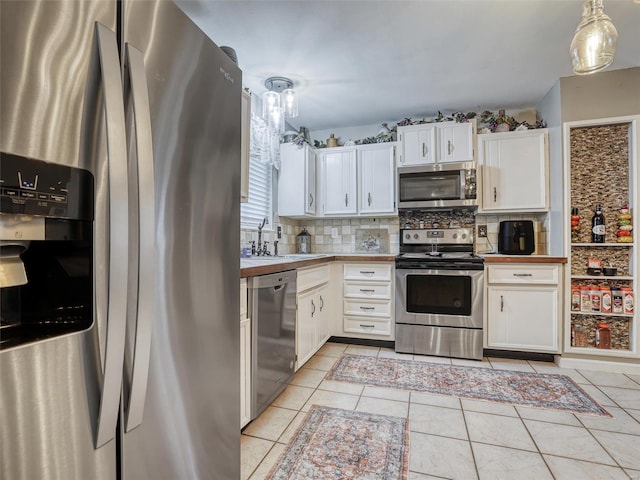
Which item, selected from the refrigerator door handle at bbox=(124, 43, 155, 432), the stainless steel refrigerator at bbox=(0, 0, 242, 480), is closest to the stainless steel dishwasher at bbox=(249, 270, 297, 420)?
the stainless steel refrigerator at bbox=(0, 0, 242, 480)

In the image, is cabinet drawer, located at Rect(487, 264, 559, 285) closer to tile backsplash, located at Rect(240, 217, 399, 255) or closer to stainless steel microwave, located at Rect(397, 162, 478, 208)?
stainless steel microwave, located at Rect(397, 162, 478, 208)

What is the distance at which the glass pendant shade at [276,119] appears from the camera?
2625mm

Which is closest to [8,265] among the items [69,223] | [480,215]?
[69,223]

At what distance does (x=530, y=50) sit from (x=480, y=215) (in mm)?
1604

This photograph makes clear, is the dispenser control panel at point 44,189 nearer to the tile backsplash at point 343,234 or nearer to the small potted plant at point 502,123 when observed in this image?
the tile backsplash at point 343,234

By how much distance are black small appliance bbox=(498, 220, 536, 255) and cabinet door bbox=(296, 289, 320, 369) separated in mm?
2026

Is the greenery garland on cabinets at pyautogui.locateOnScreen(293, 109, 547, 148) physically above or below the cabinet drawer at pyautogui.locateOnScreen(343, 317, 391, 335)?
above

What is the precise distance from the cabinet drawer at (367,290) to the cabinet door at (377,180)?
833mm

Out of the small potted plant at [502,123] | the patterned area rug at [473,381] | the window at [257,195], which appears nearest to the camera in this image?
the patterned area rug at [473,381]

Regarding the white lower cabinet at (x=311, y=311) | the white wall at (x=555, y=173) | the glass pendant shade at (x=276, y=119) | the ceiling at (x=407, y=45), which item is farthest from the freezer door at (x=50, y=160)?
the white wall at (x=555, y=173)

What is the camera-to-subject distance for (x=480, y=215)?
11.7ft

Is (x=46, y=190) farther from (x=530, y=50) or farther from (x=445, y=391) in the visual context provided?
(x=530, y=50)

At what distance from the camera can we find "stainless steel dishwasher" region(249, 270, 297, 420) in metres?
1.76

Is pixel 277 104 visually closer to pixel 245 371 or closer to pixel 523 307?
pixel 245 371
